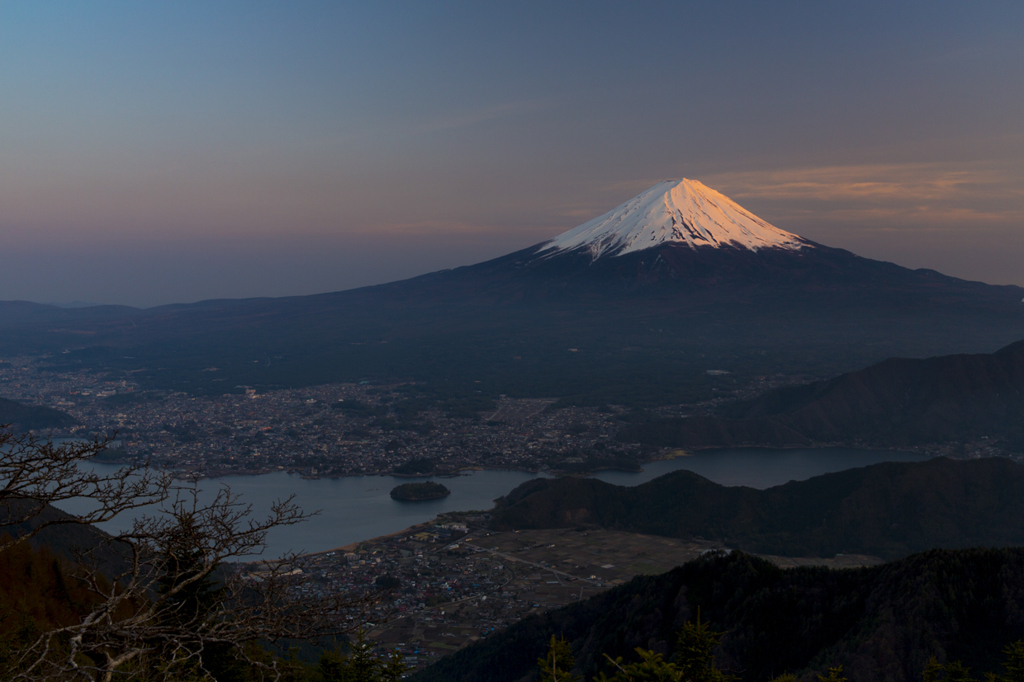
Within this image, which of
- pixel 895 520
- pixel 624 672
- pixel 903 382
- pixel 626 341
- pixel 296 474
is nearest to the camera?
pixel 624 672

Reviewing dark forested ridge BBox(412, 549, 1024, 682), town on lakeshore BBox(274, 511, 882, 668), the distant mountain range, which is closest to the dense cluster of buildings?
the distant mountain range

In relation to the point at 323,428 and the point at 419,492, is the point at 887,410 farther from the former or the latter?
the point at 323,428

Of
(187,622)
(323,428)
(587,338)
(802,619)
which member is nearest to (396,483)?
(323,428)

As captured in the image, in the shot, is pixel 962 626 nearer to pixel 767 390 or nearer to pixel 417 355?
pixel 767 390

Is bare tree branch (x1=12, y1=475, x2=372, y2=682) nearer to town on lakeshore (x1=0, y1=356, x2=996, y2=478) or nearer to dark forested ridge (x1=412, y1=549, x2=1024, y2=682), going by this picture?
dark forested ridge (x1=412, y1=549, x2=1024, y2=682)

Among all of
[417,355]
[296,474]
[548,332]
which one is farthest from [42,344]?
[296,474]

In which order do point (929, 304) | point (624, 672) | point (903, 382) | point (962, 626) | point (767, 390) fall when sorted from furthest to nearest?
point (929, 304) → point (767, 390) → point (903, 382) → point (962, 626) → point (624, 672)
